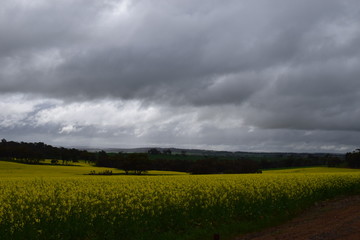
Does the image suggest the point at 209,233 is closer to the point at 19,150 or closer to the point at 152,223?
the point at 152,223

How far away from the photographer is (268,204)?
17641mm

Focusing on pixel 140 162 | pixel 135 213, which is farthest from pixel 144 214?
pixel 140 162

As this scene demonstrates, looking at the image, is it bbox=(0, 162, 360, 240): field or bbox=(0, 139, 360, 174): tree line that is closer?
bbox=(0, 162, 360, 240): field

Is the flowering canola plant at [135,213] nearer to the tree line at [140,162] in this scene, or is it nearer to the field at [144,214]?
the field at [144,214]

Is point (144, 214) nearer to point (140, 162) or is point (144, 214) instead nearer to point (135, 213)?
point (135, 213)

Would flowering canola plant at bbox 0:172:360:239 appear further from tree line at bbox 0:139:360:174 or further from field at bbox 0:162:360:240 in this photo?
tree line at bbox 0:139:360:174

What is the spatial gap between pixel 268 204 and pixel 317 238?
7021 mm

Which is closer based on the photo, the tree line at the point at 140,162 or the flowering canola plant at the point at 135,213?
the flowering canola plant at the point at 135,213

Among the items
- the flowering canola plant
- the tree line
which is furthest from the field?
the tree line

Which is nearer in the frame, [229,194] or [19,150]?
[229,194]

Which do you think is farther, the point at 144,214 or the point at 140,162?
the point at 140,162

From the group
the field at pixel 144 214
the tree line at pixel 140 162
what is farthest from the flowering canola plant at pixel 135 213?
the tree line at pixel 140 162

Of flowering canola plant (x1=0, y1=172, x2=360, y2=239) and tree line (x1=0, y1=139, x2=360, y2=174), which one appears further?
tree line (x1=0, y1=139, x2=360, y2=174)

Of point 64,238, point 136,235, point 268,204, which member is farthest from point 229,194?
point 64,238
